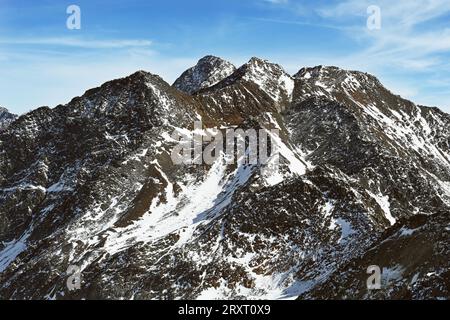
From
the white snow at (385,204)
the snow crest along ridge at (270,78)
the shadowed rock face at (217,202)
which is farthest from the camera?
the snow crest along ridge at (270,78)

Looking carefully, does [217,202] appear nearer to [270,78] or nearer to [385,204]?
[385,204]

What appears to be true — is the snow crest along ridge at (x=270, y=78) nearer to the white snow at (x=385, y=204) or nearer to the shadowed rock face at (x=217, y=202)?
the shadowed rock face at (x=217, y=202)

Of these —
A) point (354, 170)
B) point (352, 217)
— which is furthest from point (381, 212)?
point (354, 170)

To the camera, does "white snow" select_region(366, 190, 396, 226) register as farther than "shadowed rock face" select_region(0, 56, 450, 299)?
Yes

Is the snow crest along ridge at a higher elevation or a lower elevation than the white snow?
higher

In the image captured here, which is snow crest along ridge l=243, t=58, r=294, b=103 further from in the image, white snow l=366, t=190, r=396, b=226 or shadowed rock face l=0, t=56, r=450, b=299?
white snow l=366, t=190, r=396, b=226

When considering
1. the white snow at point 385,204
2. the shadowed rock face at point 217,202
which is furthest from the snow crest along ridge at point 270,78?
the white snow at point 385,204

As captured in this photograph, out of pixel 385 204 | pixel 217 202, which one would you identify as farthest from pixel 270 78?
pixel 217 202

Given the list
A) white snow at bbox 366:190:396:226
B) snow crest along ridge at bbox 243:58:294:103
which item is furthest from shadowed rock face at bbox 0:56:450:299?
snow crest along ridge at bbox 243:58:294:103

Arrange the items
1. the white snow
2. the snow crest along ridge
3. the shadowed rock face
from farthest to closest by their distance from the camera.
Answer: the snow crest along ridge, the white snow, the shadowed rock face

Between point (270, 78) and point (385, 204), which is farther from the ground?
point (270, 78)
